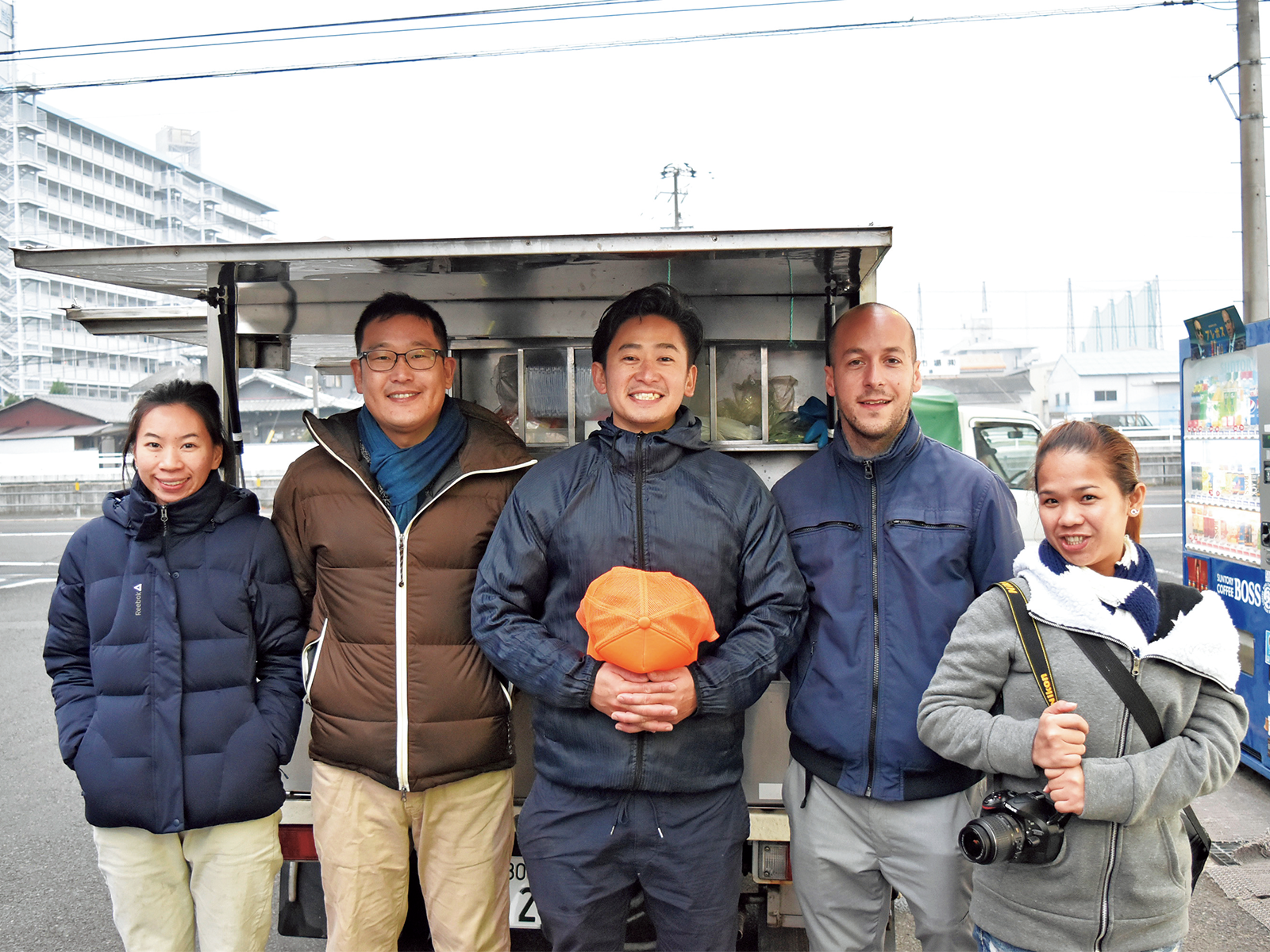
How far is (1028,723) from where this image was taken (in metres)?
1.72

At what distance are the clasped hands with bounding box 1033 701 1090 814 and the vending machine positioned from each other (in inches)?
143

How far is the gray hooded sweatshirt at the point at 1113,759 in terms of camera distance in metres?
1.65

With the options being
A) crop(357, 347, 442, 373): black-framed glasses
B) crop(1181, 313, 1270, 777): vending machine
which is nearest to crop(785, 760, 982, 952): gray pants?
crop(357, 347, 442, 373): black-framed glasses

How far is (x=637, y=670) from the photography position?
1.88 metres

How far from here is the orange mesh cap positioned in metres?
1.83

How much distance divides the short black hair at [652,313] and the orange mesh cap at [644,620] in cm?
73

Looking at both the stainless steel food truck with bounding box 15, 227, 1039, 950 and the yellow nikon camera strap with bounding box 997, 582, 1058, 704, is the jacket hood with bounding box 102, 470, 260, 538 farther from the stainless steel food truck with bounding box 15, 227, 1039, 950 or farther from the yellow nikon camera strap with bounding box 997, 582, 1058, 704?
the yellow nikon camera strap with bounding box 997, 582, 1058, 704

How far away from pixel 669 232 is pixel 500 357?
7.39 ft

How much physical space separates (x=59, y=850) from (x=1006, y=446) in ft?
29.3

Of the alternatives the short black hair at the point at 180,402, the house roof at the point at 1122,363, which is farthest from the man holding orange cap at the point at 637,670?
the house roof at the point at 1122,363

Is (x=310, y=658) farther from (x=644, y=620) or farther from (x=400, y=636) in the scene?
(x=644, y=620)

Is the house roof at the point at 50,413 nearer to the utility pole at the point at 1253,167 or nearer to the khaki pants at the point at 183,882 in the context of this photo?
the utility pole at the point at 1253,167

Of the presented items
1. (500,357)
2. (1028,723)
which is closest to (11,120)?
(500,357)

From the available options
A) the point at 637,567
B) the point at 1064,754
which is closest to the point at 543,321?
the point at 637,567
